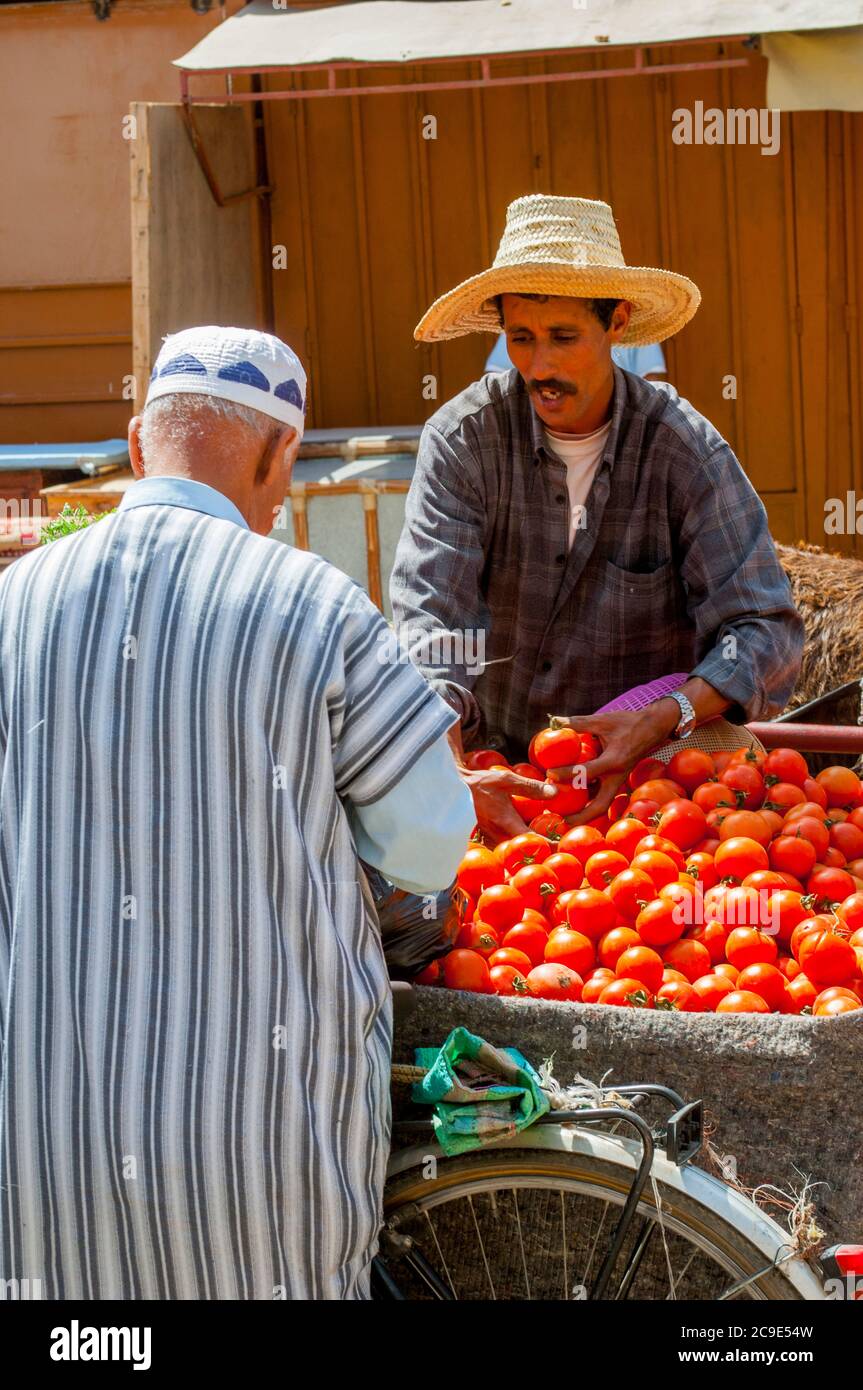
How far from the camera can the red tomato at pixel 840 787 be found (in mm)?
3189

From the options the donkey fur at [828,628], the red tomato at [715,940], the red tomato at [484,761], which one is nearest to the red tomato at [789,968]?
the red tomato at [715,940]

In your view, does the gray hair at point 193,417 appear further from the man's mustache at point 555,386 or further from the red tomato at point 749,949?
the man's mustache at point 555,386

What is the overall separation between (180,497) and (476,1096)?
91cm

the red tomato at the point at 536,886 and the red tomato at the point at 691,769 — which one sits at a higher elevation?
the red tomato at the point at 691,769

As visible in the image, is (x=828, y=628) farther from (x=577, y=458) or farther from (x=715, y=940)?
(x=715, y=940)

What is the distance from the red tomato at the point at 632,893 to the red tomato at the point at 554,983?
211mm

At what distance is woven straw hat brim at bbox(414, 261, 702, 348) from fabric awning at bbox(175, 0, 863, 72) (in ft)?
9.93

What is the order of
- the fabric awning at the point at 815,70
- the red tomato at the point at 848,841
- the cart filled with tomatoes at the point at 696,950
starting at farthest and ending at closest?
the fabric awning at the point at 815,70
the red tomato at the point at 848,841
the cart filled with tomatoes at the point at 696,950

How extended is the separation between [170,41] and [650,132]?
8.61 feet

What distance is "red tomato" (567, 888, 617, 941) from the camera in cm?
267

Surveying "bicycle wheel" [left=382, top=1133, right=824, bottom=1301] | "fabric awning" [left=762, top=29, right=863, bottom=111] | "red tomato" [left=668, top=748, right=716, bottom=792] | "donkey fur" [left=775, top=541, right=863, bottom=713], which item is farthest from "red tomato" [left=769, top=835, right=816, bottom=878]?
"fabric awning" [left=762, top=29, right=863, bottom=111]

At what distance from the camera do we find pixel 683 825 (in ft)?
9.50

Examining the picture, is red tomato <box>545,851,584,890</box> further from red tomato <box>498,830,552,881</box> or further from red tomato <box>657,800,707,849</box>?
red tomato <box>657,800,707,849</box>
